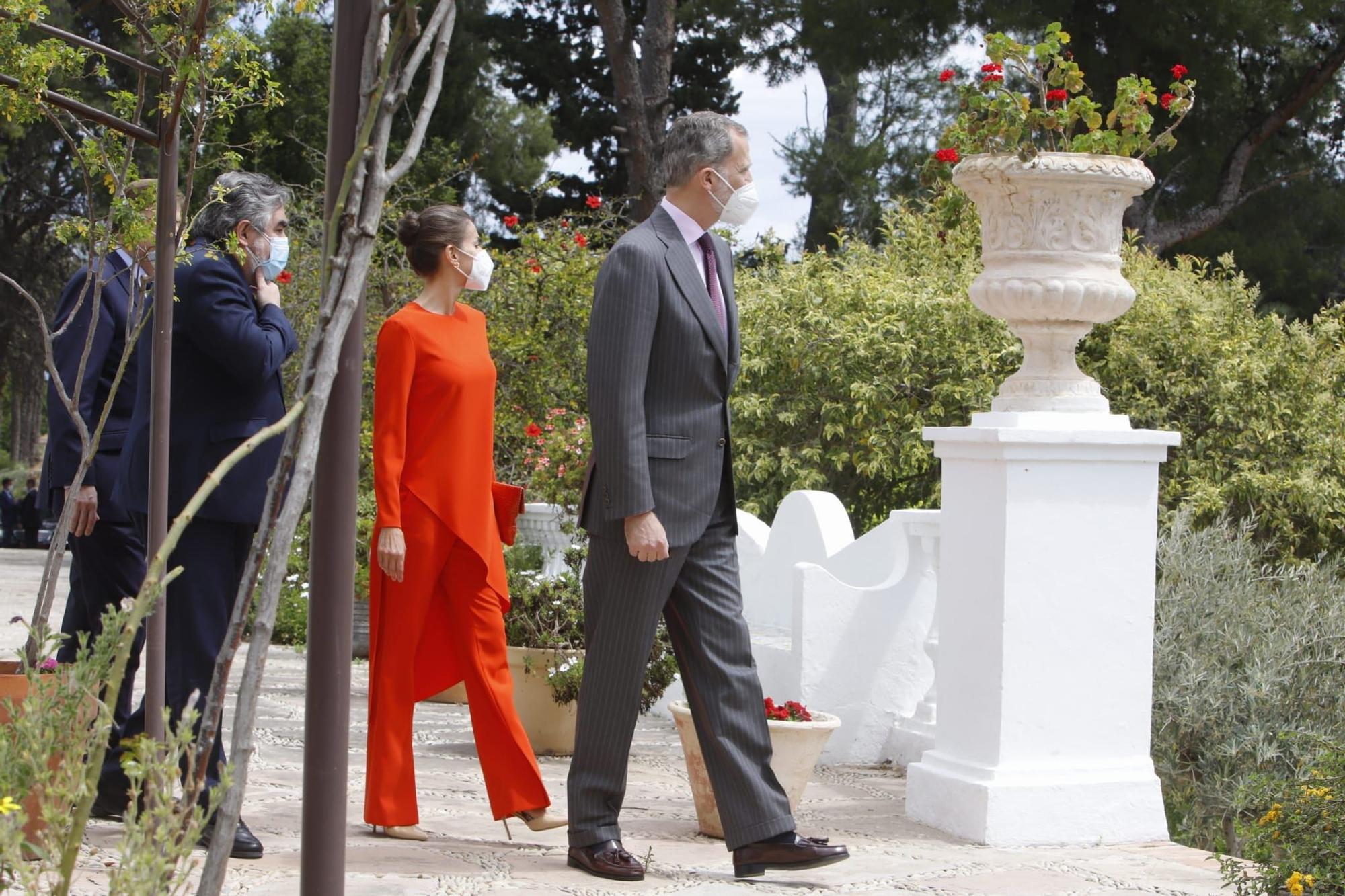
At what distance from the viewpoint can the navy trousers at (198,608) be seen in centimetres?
412

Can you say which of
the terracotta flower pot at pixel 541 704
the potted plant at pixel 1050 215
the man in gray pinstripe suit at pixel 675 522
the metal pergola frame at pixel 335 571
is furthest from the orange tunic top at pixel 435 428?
the metal pergola frame at pixel 335 571

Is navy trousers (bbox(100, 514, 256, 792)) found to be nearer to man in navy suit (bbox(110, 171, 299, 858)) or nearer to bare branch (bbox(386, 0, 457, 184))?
man in navy suit (bbox(110, 171, 299, 858))

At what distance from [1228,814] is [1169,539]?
5.01 ft

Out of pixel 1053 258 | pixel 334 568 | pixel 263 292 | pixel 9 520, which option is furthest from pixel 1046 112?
pixel 9 520

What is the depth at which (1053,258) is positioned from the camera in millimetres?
5016

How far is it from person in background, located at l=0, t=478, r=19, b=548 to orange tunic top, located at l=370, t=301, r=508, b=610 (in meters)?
20.6

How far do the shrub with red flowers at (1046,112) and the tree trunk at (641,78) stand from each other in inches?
413

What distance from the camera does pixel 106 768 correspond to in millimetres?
4516

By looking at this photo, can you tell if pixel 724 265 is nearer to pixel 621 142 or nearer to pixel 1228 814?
pixel 1228 814

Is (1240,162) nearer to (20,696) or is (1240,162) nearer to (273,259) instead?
(273,259)

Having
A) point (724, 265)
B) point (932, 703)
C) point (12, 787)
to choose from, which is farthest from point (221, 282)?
point (932, 703)

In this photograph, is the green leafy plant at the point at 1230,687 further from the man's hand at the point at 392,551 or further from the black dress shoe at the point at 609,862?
the man's hand at the point at 392,551

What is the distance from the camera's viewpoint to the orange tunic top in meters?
4.55

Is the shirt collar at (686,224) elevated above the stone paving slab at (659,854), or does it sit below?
above
